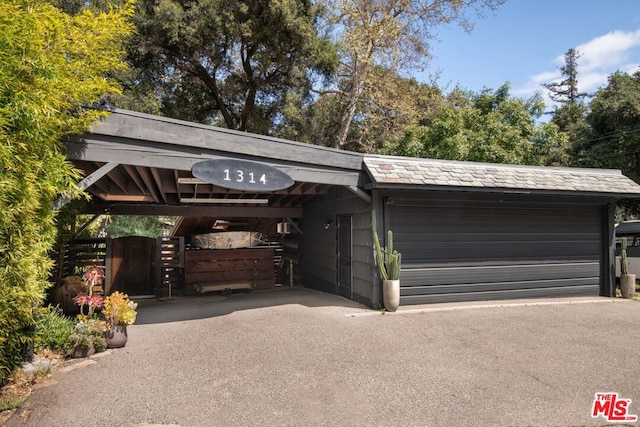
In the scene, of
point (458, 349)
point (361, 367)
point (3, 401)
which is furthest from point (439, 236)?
point (3, 401)

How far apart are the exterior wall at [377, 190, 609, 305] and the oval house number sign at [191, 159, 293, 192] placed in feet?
6.95

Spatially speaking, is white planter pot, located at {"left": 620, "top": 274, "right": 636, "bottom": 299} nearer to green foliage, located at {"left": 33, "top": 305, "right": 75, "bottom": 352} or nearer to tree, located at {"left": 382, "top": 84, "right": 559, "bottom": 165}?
tree, located at {"left": 382, "top": 84, "right": 559, "bottom": 165}

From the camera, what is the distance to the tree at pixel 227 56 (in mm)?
13031

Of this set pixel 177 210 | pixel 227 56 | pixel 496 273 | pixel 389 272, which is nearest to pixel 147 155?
pixel 389 272

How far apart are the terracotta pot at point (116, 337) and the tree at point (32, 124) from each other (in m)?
0.99

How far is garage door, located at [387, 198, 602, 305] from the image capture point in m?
7.42

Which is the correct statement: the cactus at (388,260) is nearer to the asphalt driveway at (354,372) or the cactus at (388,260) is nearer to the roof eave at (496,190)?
the asphalt driveway at (354,372)

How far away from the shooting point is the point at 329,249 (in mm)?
9297

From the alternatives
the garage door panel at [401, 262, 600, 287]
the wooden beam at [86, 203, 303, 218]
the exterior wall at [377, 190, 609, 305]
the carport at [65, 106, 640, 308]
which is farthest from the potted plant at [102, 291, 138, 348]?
the wooden beam at [86, 203, 303, 218]

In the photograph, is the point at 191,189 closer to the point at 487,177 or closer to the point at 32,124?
the point at 32,124

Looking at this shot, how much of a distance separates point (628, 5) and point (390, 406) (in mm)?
13442

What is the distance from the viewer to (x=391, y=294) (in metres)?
6.75

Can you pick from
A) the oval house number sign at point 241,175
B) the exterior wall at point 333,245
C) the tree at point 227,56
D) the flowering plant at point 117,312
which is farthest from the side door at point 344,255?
the tree at point 227,56

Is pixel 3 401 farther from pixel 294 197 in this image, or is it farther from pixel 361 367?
pixel 294 197
